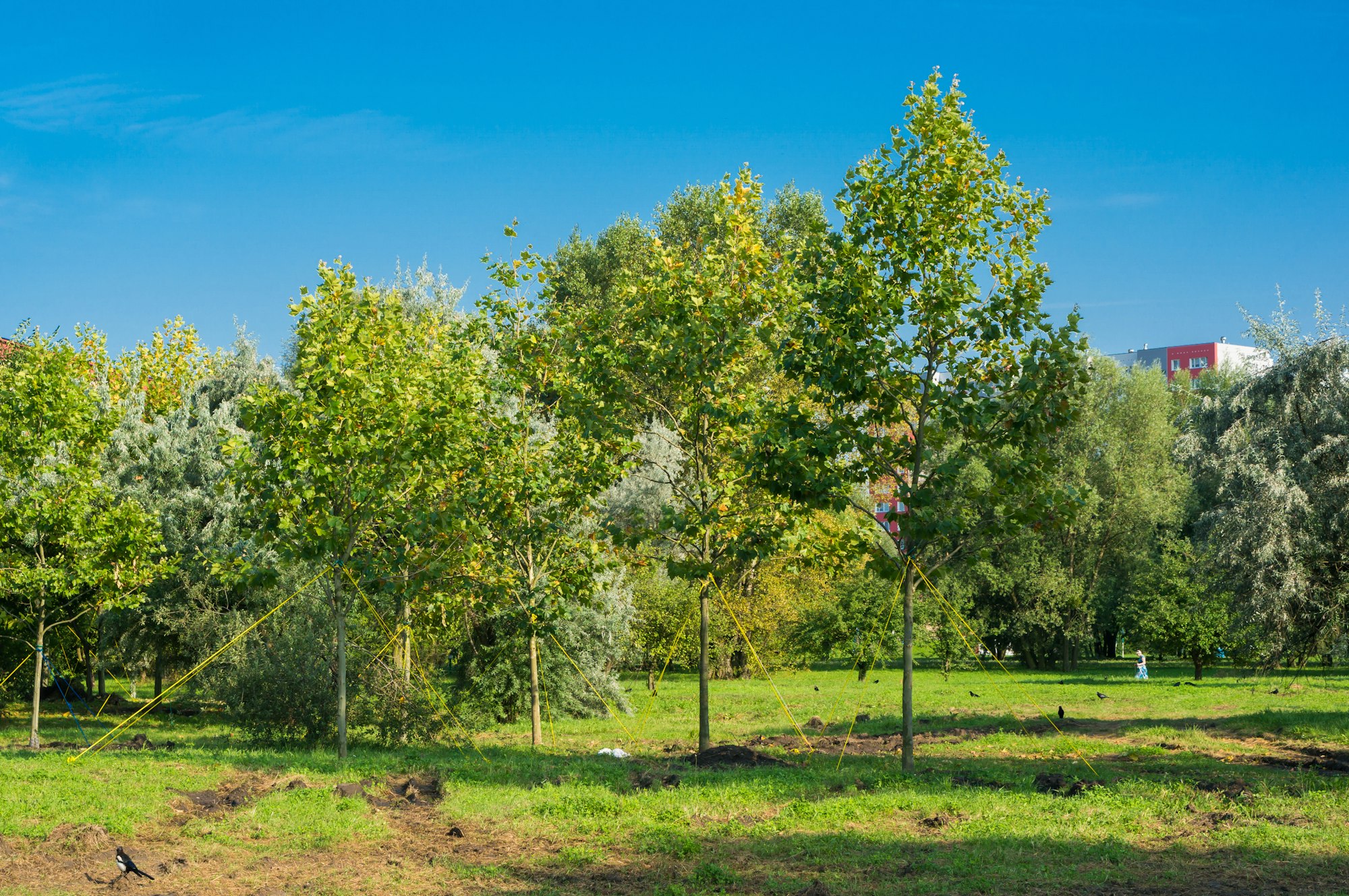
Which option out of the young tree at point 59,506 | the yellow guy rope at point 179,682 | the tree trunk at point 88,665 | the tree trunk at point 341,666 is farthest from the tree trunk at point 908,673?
the tree trunk at point 88,665

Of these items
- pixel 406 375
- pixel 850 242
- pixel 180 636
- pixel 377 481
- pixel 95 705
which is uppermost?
pixel 850 242

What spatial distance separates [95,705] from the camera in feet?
89.6

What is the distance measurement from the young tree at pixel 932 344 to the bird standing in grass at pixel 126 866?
314 inches

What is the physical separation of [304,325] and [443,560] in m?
4.20

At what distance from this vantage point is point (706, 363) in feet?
50.2

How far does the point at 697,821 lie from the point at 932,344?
21.4 feet

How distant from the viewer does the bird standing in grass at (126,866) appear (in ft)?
28.3

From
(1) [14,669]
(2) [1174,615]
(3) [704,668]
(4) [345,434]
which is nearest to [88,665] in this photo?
(1) [14,669]

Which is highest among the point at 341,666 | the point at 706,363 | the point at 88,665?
the point at 706,363

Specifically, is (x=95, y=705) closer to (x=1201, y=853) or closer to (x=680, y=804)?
(x=680, y=804)

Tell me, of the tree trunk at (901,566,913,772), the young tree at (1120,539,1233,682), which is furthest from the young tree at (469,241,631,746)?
the young tree at (1120,539,1233,682)

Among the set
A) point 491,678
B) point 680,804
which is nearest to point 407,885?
point 680,804

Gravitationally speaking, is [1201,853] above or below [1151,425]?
below

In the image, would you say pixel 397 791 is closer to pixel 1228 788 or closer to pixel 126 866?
pixel 126 866
